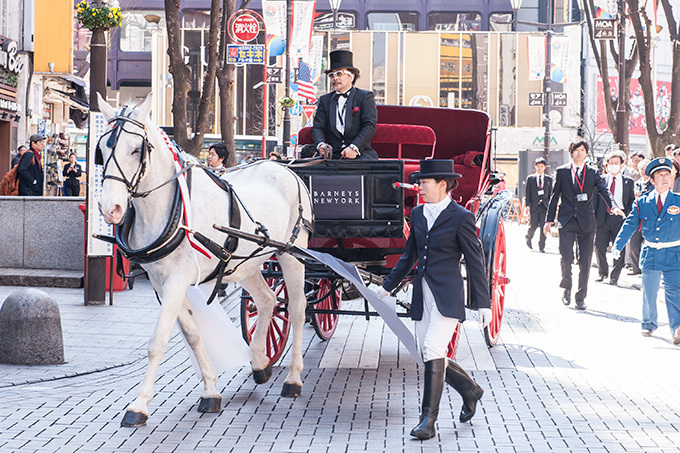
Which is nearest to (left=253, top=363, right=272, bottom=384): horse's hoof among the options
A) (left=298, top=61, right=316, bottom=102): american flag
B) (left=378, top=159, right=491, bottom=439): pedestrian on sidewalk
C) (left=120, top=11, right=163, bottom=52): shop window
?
(left=378, top=159, right=491, bottom=439): pedestrian on sidewalk

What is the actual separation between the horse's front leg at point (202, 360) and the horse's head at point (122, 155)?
1078mm

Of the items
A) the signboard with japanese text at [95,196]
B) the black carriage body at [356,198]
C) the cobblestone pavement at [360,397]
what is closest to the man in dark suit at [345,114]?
the black carriage body at [356,198]

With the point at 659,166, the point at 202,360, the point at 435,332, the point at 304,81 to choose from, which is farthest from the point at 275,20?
the point at 435,332

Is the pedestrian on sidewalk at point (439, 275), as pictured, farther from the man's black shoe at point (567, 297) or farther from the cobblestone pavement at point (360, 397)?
the man's black shoe at point (567, 297)

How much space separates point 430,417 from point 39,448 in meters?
2.36

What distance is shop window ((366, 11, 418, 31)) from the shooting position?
2404 inches

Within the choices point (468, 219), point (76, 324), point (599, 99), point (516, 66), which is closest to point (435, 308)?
point (468, 219)

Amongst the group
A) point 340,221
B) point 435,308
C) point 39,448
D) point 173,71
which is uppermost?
point 173,71

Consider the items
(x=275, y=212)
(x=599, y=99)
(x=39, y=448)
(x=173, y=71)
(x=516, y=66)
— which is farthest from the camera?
(x=599, y=99)

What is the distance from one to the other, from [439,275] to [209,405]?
6.13 ft

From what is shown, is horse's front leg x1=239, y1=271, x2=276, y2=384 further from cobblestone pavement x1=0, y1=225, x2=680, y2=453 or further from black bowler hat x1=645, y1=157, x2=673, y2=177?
black bowler hat x1=645, y1=157, x2=673, y2=177

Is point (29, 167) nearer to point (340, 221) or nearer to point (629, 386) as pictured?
point (340, 221)

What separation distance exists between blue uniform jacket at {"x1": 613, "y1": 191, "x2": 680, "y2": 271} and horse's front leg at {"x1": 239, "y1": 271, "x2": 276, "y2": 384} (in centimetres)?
426

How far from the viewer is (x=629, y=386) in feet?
25.5
